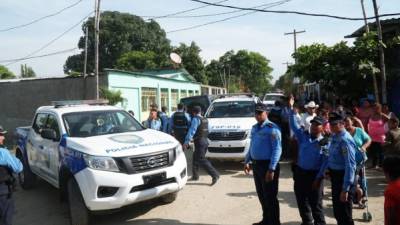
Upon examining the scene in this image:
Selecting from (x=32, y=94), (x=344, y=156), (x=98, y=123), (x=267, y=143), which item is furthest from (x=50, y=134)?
(x=32, y=94)

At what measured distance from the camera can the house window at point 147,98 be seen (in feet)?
82.3

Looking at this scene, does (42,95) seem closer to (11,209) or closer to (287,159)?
(287,159)

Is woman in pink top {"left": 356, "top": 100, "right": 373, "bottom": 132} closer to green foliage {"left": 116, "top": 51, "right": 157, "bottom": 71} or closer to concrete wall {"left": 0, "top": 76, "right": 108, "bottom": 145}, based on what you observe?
concrete wall {"left": 0, "top": 76, "right": 108, "bottom": 145}

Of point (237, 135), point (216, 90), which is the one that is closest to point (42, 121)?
point (237, 135)

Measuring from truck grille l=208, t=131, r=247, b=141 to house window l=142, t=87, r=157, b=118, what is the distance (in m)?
16.0

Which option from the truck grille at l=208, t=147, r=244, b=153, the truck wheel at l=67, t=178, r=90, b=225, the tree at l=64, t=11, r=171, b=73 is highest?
the tree at l=64, t=11, r=171, b=73

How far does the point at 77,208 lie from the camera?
5.66 metres

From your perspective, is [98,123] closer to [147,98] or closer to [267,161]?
[267,161]

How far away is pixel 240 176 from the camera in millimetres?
8750

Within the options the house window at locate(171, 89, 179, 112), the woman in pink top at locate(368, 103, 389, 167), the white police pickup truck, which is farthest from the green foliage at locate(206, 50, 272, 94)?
the white police pickup truck

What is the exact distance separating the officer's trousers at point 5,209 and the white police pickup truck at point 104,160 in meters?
0.84

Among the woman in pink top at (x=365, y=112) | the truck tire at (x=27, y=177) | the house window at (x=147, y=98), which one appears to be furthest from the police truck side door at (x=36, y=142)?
the house window at (x=147, y=98)

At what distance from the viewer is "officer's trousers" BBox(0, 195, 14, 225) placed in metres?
4.96

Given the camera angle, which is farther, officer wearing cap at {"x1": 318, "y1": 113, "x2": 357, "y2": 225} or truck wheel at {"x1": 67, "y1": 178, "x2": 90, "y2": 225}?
truck wheel at {"x1": 67, "y1": 178, "x2": 90, "y2": 225}
